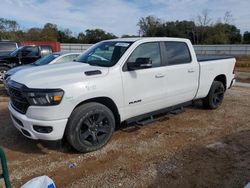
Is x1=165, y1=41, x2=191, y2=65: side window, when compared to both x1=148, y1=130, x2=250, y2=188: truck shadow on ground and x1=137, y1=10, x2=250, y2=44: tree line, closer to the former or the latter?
x1=148, y1=130, x2=250, y2=188: truck shadow on ground

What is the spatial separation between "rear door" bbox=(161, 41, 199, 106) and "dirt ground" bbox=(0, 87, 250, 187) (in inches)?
25.2

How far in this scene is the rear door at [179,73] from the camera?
17.6 feet

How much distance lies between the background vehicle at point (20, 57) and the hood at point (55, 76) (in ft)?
26.0

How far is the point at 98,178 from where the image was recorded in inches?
142

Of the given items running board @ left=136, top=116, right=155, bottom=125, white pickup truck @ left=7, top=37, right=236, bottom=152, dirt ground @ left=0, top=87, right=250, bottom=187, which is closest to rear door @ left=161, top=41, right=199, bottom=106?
white pickup truck @ left=7, top=37, right=236, bottom=152

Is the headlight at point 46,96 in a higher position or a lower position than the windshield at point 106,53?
lower

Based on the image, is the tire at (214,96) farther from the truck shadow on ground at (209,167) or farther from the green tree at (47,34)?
the green tree at (47,34)

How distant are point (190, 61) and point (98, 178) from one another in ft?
11.4

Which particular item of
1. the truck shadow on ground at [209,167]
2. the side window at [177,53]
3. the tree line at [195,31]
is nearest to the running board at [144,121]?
the truck shadow on ground at [209,167]

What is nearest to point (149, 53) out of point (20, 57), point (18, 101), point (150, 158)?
point (150, 158)

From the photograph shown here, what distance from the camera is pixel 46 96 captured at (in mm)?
3832

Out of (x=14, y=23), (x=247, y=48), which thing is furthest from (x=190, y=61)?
(x=14, y=23)

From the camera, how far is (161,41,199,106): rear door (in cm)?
536

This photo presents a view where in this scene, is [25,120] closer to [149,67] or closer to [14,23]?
[149,67]
